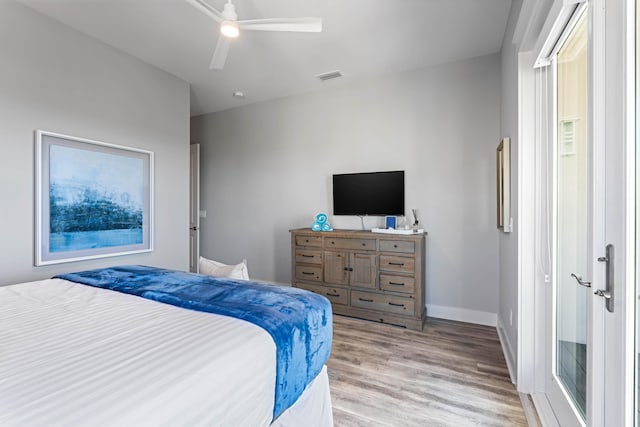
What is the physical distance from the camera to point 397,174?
3396 millimetres

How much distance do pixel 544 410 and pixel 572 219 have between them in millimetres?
1114

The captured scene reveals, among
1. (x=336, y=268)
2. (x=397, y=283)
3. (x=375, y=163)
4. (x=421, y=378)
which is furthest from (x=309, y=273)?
(x=421, y=378)

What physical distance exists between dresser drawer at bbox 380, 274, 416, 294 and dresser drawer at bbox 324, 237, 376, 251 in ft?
1.09

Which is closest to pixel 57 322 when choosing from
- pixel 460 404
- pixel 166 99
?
pixel 460 404

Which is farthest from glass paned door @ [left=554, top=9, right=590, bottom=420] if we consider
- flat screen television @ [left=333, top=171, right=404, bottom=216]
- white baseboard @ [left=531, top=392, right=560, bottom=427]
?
flat screen television @ [left=333, top=171, right=404, bottom=216]

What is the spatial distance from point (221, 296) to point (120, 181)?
2296 millimetres

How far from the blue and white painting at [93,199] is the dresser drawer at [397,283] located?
8.66ft

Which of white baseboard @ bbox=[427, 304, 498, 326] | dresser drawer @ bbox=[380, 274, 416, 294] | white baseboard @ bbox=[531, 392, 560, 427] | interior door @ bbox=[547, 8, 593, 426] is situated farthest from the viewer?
white baseboard @ bbox=[427, 304, 498, 326]

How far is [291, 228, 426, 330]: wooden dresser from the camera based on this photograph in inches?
117

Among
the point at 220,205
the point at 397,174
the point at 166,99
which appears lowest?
the point at 220,205

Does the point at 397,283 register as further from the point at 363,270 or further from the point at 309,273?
the point at 309,273

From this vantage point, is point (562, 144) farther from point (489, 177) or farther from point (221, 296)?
point (221, 296)

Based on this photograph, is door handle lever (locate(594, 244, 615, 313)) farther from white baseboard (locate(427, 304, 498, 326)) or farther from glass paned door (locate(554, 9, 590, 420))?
white baseboard (locate(427, 304, 498, 326))

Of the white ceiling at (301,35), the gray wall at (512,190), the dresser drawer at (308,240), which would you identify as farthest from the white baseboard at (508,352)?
the white ceiling at (301,35)
